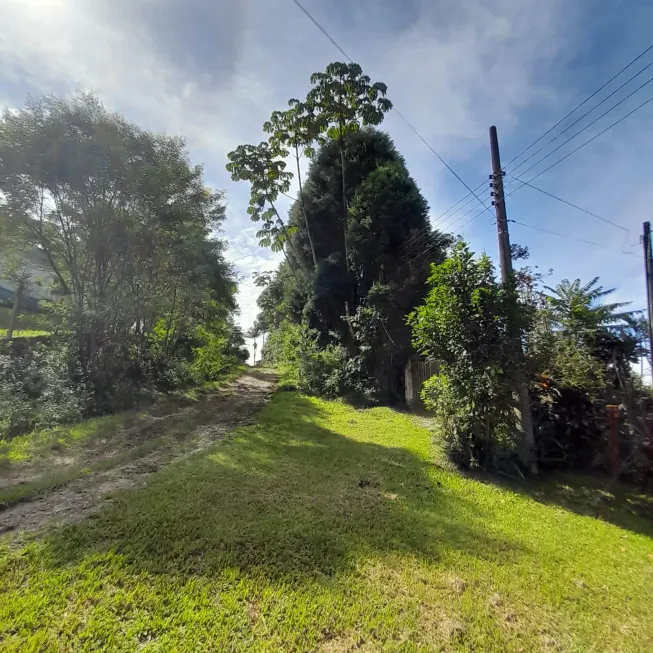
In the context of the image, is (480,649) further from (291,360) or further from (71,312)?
(291,360)

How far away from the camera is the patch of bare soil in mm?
3334

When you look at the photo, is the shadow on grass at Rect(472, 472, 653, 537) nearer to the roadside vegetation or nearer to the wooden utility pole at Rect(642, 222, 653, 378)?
the roadside vegetation

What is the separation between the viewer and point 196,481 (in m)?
4.19

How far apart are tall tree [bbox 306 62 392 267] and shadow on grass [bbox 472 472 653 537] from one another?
36.3ft

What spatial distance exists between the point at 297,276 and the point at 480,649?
1398cm

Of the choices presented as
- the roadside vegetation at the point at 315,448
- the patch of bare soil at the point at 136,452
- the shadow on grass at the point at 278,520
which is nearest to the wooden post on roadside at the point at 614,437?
the roadside vegetation at the point at 315,448

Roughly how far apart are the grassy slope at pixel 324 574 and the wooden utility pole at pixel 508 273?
0.97 metres

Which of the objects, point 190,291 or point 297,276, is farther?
point 297,276

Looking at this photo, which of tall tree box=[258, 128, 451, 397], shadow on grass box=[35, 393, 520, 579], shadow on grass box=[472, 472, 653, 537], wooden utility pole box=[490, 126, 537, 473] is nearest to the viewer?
shadow on grass box=[35, 393, 520, 579]

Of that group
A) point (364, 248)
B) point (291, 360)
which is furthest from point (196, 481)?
point (291, 360)

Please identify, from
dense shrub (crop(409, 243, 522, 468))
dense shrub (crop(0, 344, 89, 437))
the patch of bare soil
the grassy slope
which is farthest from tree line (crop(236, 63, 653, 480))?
dense shrub (crop(0, 344, 89, 437))

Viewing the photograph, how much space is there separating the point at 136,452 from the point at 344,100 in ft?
38.8

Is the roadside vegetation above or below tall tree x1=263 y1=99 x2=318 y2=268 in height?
below

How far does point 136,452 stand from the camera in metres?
5.43
